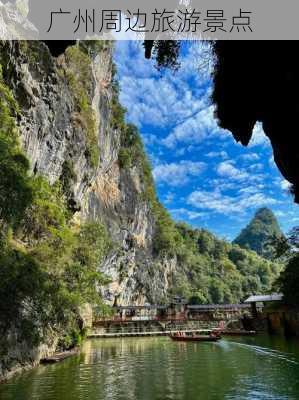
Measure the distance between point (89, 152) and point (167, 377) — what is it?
2252 centimetres

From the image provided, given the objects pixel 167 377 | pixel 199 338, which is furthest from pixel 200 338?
pixel 167 377

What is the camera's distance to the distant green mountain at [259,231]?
13875cm

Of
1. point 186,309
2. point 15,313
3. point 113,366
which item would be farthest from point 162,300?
point 15,313

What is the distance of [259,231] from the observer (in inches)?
5586

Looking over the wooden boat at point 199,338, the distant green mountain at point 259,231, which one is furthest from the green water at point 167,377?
the distant green mountain at point 259,231

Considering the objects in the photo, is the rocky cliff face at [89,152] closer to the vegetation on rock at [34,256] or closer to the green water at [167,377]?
the vegetation on rock at [34,256]

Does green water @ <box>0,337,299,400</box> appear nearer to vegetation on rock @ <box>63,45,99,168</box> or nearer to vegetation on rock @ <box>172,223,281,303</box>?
vegetation on rock @ <box>63,45,99,168</box>

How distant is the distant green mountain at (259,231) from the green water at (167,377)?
391 feet

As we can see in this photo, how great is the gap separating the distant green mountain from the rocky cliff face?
8409 cm

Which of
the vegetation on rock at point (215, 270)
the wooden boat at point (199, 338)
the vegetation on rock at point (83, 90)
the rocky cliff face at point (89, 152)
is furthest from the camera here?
the vegetation on rock at point (215, 270)

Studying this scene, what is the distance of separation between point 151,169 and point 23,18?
37.3 meters

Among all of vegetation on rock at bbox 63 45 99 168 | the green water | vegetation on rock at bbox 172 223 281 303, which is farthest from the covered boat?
vegetation on rock at bbox 172 223 281 303

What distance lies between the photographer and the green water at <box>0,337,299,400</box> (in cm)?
1242

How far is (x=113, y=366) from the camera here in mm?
18938
